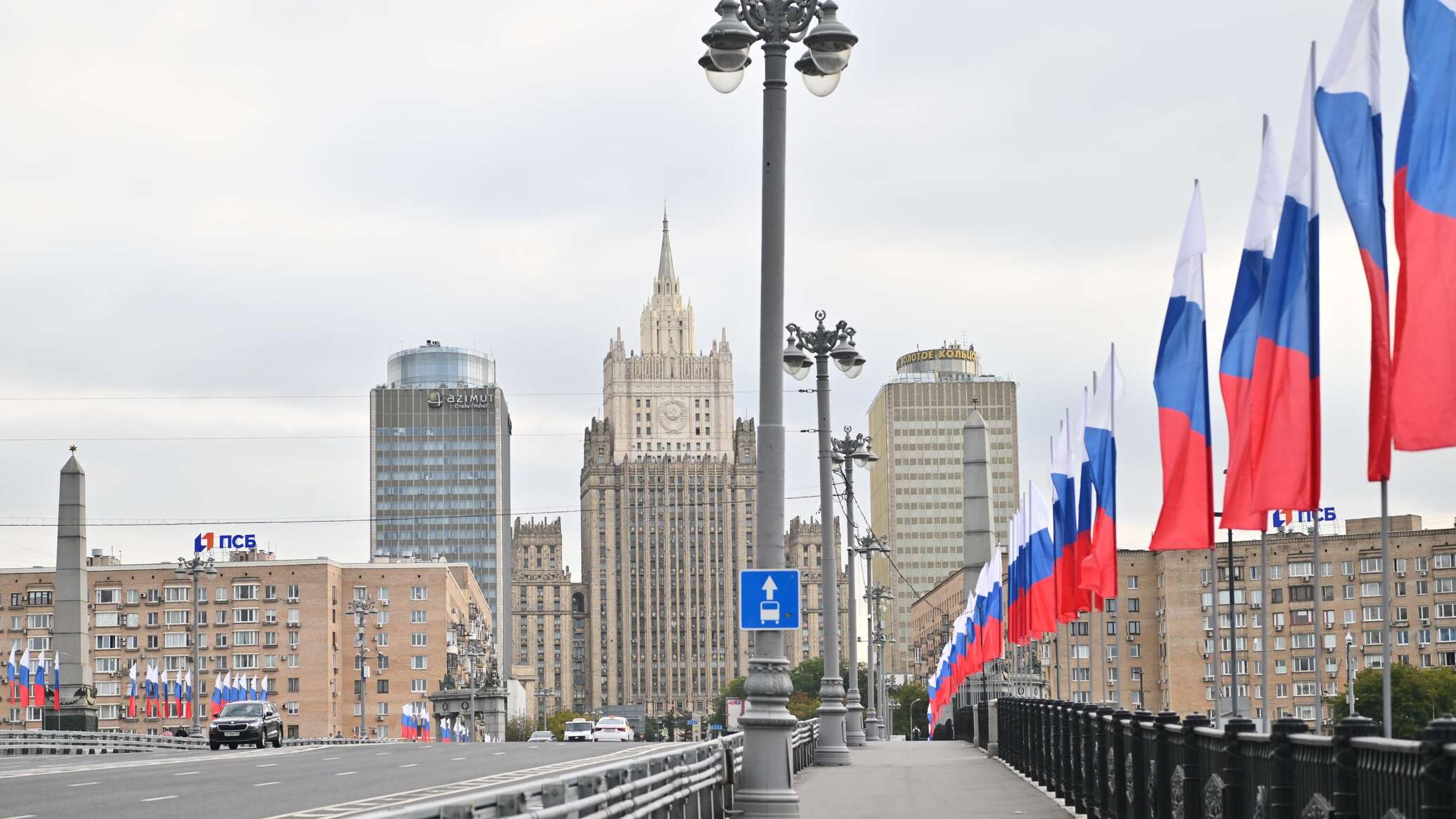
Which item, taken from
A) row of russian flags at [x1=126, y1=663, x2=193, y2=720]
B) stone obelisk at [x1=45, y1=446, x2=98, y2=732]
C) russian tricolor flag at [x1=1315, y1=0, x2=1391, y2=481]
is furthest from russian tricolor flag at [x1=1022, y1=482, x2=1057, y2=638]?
row of russian flags at [x1=126, y1=663, x2=193, y2=720]

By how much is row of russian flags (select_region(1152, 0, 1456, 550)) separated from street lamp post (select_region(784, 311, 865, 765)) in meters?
17.7

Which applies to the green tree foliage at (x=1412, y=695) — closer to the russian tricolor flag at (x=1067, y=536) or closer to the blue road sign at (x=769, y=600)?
the russian tricolor flag at (x=1067, y=536)

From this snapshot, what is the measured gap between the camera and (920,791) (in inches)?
1117

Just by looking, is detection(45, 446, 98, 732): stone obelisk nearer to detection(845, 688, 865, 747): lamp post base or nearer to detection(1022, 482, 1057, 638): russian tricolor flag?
detection(845, 688, 865, 747): lamp post base

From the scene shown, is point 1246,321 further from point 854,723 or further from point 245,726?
point 245,726

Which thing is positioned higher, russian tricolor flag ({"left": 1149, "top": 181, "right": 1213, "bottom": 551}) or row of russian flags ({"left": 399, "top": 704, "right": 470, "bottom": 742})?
russian tricolor flag ({"left": 1149, "top": 181, "right": 1213, "bottom": 551})

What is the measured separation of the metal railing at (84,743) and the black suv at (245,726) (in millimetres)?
2051

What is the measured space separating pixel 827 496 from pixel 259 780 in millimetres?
16169

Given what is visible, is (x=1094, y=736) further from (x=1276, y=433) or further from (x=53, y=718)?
(x=53, y=718)

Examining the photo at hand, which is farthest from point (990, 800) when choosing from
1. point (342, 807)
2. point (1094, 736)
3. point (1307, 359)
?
point (1307, 359)

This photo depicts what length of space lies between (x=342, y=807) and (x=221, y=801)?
237 centimetres

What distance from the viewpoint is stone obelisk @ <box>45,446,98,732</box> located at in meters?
64.9

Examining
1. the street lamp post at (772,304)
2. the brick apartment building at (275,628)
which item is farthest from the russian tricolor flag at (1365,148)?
the brick apartment building at (275,628)

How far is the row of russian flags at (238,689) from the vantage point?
133 meters
